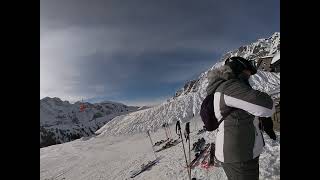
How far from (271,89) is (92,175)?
5.80 m

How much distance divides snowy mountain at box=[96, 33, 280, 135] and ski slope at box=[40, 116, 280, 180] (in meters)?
0.63

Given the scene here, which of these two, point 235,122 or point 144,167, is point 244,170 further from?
point 144,167

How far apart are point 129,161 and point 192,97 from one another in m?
4.13

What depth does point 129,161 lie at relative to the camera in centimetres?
1047

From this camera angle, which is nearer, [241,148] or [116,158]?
[241,148]

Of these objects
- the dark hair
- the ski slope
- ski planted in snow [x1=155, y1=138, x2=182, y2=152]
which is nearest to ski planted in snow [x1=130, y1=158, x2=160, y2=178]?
the ski slope

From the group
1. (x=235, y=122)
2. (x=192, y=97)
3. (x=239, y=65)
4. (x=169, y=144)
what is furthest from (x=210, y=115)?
(x=192, y=97)

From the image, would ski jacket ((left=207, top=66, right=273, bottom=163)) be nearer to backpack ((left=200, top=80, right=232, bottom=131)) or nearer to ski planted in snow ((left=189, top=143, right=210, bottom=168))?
backpack ((left=200, top=80, right=232, bottom=131))

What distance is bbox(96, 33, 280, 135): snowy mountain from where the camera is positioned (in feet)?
30.3
